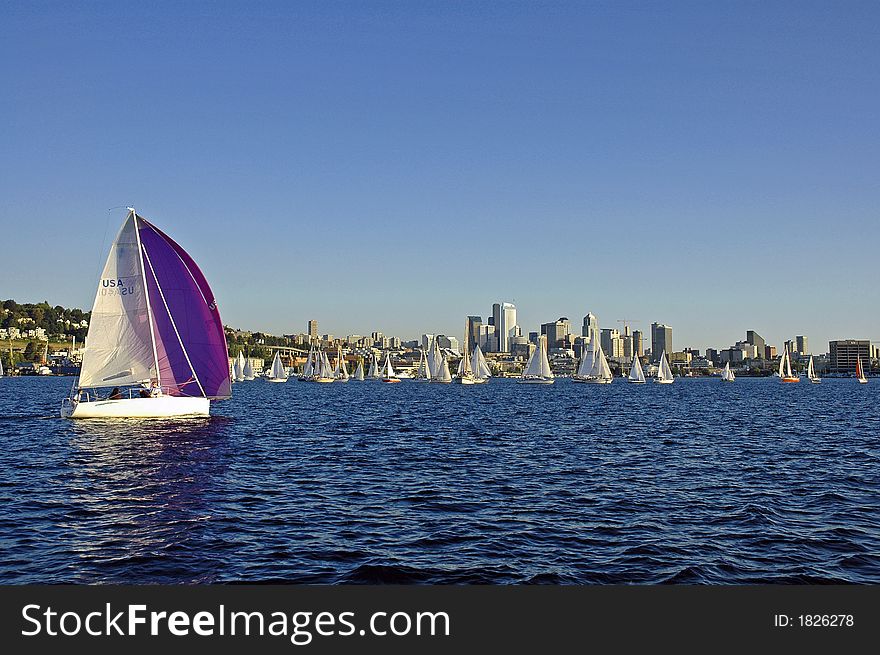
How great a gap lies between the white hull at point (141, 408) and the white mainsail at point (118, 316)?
1.53m

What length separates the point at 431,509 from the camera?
22391 mm

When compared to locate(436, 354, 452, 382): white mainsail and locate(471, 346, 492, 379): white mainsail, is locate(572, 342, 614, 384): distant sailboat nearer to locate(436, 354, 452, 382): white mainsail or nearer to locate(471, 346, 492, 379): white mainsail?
locate(471, 346, 492, 379): white mainsail

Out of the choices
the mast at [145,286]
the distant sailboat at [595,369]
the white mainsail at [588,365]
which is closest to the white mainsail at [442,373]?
the distant sailboat at [595,369]

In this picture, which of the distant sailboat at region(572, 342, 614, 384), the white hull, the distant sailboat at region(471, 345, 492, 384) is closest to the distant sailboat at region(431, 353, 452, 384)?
the distant sailboat at region(471, 345, 492, 384)

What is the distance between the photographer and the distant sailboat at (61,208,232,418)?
4738cm

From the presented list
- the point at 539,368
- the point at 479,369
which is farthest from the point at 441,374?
the point at 539,368

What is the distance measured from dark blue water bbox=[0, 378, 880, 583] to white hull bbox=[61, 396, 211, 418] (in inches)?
157

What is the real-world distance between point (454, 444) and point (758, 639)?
103 feet

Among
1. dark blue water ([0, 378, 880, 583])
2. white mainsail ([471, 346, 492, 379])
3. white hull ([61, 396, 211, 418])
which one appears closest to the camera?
dark blue water ([0, 378, 880, 583])

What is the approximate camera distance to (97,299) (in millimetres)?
47125

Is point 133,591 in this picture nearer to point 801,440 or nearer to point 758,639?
point 758,639

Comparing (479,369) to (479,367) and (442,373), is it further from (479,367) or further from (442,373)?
(442,373)

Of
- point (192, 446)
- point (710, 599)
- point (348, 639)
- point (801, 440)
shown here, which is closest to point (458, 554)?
point (710, 599)

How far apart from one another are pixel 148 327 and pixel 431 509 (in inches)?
1226
